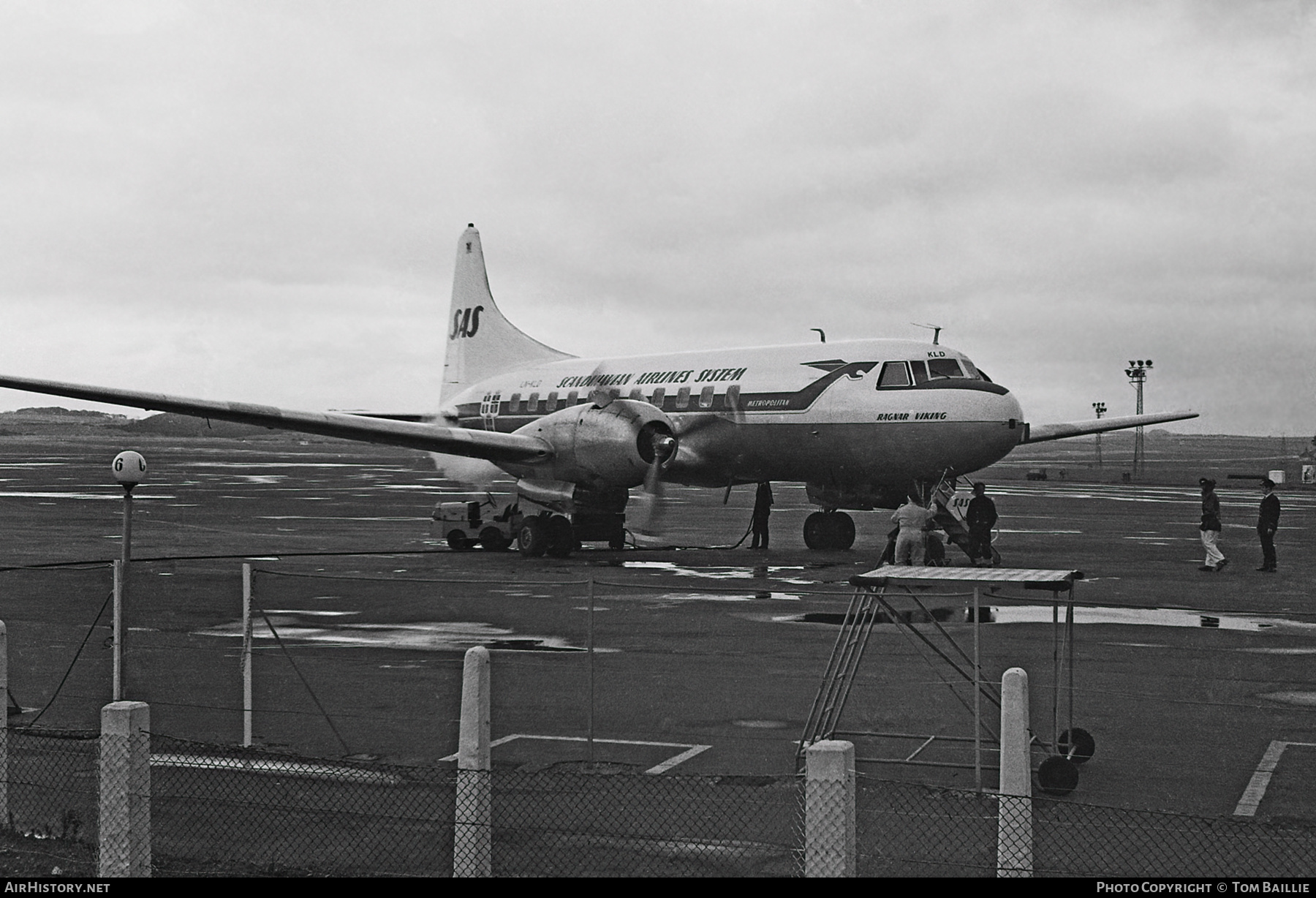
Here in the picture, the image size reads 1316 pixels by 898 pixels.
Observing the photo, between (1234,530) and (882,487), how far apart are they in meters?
16.5

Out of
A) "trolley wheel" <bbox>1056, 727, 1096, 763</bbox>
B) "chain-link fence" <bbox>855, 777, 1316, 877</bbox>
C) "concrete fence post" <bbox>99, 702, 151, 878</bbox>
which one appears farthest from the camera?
"trolley wheel" <bbox>1056, 727, 1096, 763</bbox>

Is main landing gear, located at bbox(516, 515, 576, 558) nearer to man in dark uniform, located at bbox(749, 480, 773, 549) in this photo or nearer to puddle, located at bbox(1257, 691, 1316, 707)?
man in dark uniform, located at bbox(749, 480, 773, 549)

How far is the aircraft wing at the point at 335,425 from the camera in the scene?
2542 centimetres

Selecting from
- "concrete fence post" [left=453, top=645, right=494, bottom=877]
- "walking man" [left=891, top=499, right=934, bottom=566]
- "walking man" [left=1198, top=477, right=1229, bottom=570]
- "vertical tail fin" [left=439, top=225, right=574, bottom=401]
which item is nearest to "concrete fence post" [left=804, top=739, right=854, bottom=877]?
"concrete fence post" [left=453, top=645, right=494, bottom=877]

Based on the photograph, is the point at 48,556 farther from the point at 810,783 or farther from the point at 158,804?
the point at 810,783

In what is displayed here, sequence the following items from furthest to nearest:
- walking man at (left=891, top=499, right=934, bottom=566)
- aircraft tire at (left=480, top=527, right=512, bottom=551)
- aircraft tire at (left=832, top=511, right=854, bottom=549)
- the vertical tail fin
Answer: the vertical tail fin < aircraft tire at (left=832, top=511, right=854, bottom=549) < aircraft tire at (left=480, top=527, right=512, bottom=551) < walking man at (left=891, top=499, right=934, bottom=566)

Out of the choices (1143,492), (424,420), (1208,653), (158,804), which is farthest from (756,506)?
(1143,492)

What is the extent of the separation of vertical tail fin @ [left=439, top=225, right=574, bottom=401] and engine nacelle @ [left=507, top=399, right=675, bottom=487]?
953 centimetres

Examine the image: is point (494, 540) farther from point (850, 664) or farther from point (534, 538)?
point (850, 664)

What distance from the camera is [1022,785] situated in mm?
7438

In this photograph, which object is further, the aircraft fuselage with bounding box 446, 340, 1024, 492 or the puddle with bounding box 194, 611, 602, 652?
the aircraft fuselage with bounding box 446, 340, 1024, 492

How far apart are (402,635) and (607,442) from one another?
35.8 ft

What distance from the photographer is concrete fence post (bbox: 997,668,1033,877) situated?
700 centimetres

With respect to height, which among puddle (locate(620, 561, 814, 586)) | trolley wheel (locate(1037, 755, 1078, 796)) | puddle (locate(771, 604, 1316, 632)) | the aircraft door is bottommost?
trolley wheel (locate(1037, 755, 1078, 796))
